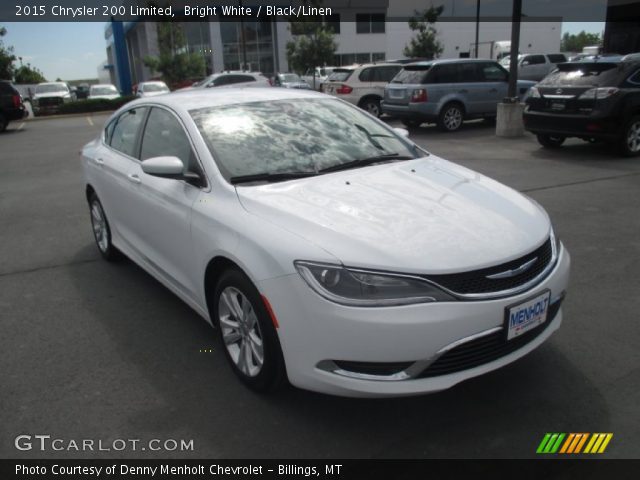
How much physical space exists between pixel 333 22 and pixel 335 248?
44932mm

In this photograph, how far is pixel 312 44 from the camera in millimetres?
35562

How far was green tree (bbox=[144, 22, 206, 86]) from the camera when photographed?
38.9 meters

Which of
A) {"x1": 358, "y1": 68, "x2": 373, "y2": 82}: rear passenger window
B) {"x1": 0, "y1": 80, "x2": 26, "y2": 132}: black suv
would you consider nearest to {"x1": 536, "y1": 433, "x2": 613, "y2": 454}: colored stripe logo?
{"x1": 358, "y1": 68, "x2": 373, "y2": 82}: rear passenger window

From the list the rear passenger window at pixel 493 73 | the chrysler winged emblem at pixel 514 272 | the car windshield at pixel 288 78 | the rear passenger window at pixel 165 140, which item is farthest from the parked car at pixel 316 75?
A: the chrysler winged emblem at pixel 514 272

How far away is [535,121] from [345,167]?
26.0 feet

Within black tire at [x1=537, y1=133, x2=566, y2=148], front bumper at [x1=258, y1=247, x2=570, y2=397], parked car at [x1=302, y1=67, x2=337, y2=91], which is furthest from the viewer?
parked car at [x1=302, y1=67, x2=337, y2=91]

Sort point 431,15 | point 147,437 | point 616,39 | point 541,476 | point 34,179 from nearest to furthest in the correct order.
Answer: point 541,476 < point 147,437 < point 34,179 < point 616,39 < point 431,15

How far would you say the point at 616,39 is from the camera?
67.3 ft

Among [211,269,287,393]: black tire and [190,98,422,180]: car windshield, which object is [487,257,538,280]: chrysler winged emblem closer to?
[211,269,287,393]: black tire

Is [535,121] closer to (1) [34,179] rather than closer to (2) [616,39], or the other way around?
(1) [34,179]

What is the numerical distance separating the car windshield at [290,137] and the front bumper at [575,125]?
6.48m

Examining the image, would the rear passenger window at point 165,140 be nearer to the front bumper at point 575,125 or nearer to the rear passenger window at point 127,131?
the rear passenger window at point 127,131

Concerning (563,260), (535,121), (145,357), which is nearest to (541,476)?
(563,260)

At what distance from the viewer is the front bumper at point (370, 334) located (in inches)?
97.6
